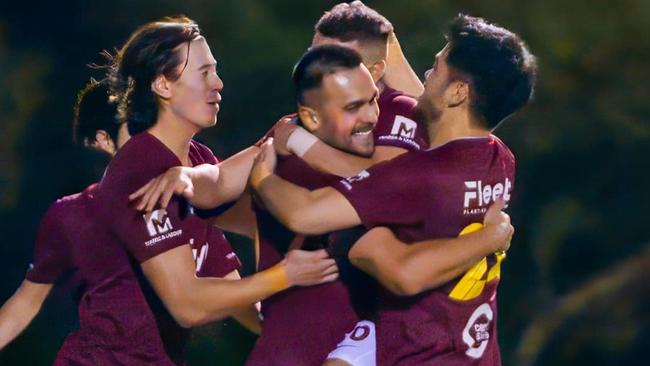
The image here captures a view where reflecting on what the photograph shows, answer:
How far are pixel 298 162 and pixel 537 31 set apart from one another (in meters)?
7.41

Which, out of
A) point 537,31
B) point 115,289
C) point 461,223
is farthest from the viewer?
point 537,31

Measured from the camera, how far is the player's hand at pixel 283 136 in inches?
230

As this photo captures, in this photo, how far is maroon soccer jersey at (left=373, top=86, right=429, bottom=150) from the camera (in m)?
5.84

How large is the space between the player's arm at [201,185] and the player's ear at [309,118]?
35 cm

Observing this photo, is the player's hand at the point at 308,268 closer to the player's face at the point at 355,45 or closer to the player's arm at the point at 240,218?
the player's arm at the point at 240,218

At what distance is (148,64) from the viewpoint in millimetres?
5965

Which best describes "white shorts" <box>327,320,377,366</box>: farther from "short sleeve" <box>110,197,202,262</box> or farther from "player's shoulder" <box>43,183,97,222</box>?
"player's shoulder" <box>43,183,97,222</box>

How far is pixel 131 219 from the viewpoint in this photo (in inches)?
227

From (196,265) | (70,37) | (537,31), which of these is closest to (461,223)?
(196,265)

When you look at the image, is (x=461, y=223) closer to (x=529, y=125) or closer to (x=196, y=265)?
(x=196, y=265)

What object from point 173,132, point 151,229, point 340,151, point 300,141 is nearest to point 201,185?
point 173,132

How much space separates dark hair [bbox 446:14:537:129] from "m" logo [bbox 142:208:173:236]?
1076 mm

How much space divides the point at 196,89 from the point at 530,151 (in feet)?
25.2

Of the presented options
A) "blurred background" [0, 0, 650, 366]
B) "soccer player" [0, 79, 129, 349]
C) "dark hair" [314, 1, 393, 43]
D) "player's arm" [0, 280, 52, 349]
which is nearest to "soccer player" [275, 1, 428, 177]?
"dark hair" [314, 1, 393, 43]
